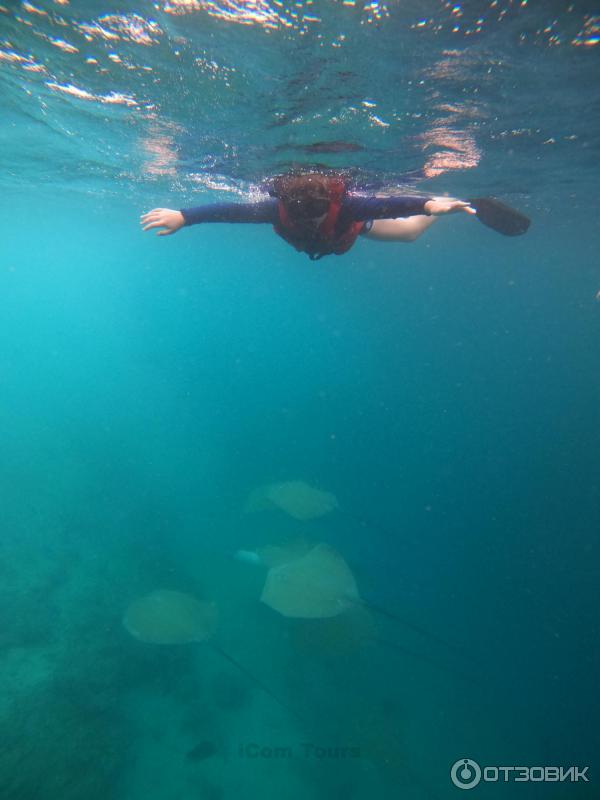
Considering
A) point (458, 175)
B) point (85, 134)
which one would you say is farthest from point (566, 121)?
point (85, 134)

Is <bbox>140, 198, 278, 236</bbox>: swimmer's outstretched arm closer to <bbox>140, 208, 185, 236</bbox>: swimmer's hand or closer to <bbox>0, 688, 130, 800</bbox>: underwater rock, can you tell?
<bbox>140, 208, 185, 236</bbox>: swimmer's hand

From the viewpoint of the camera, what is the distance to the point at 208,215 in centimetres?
598

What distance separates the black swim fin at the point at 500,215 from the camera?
248 inches

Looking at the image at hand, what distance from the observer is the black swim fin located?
6309 millimetres

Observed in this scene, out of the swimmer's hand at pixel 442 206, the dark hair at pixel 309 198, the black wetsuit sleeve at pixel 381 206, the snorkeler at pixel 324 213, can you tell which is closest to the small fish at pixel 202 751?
the snorkeler at pixel 324 213

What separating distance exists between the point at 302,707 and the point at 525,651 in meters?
6.03

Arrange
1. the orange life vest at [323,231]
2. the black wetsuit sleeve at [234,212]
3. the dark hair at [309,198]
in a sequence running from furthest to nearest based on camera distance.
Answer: the black wetsuit sleeve at [234,212] → the orange life vest at [323,231] → the dark hair at [309,198]

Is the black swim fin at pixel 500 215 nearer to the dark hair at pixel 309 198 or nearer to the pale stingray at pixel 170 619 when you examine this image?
the dark hair at pixel 309 198

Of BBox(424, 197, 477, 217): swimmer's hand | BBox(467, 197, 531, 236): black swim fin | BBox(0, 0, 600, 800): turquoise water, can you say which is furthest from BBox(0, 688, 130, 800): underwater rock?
BBox(467, 197, 531, 236): black swim fin

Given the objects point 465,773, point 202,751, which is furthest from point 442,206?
point 202,751

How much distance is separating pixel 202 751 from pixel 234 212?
9.11 meters

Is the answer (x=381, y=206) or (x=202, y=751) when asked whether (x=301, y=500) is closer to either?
(x=202, y=751)

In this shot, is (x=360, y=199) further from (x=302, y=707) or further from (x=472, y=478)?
(x=472, y=478)

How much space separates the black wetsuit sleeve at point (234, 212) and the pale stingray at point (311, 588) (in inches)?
246
